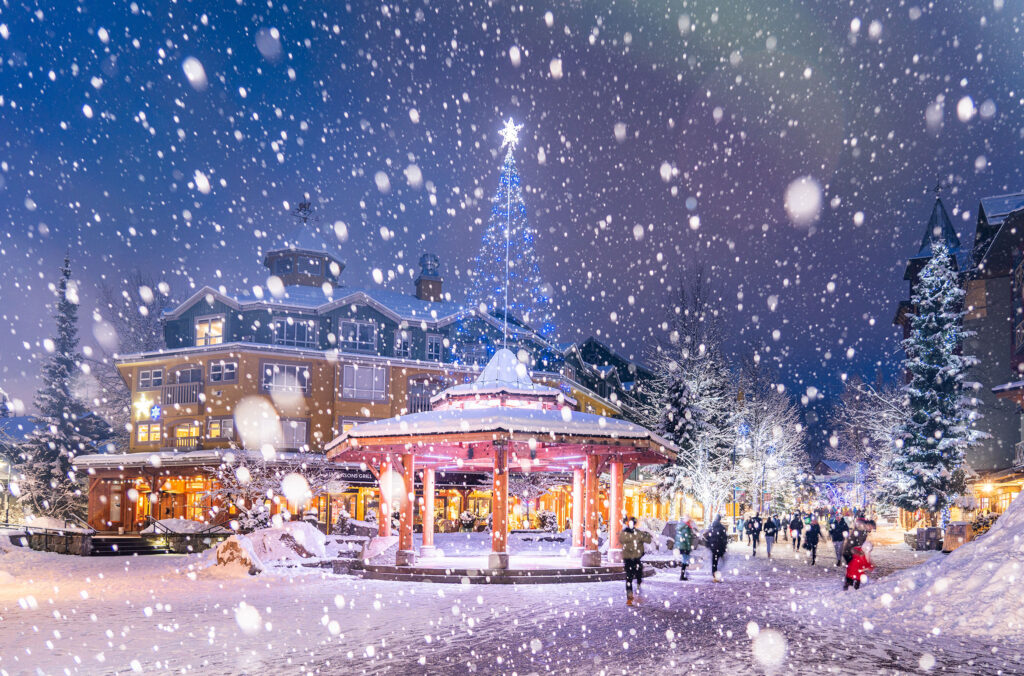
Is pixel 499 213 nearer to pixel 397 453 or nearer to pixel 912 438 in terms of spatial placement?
pixel 397 453

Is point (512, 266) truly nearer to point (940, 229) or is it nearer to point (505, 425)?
point (505, 425)

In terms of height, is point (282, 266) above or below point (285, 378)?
above

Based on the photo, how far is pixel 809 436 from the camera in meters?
116

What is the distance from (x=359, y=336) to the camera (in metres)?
48.6

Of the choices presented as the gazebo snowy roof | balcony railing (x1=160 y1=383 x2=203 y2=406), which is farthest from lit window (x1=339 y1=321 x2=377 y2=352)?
the gazebo snowy roof

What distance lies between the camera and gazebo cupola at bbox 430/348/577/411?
23875 millimetres

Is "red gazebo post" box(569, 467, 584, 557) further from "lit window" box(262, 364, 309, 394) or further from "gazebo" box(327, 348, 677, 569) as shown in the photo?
"lit window" box(262, 364, 309, 394)

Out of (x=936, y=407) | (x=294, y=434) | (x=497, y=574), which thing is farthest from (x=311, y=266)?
(x=936, y=407)

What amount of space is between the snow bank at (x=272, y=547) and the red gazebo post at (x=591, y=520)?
29.5 ft

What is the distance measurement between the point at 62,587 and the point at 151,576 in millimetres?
3134

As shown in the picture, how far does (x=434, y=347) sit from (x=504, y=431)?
3124 centimetres

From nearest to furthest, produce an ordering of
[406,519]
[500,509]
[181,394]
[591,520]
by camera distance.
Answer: [500,509], [406,519], [591,520], [181,394]

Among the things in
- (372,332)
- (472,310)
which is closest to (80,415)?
(372,332)

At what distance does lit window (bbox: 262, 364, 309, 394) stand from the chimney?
39.2ft
